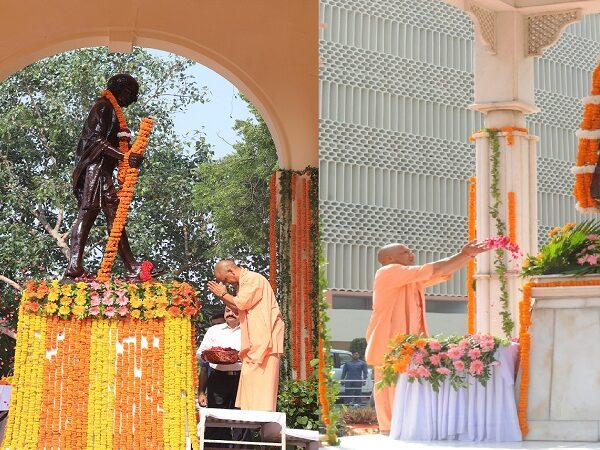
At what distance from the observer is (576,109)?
952 cm

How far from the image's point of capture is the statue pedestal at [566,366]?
7.06 meters

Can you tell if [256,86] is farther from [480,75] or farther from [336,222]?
[336,222]

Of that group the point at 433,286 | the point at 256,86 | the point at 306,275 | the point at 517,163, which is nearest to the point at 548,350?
the point at 433,286

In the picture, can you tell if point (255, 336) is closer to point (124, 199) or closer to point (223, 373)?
point (223, 373)

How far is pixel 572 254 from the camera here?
7.43 meters

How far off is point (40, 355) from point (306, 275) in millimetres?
4212

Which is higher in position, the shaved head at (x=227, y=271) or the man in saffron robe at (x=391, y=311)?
the shaved head at (x=227, y=271)

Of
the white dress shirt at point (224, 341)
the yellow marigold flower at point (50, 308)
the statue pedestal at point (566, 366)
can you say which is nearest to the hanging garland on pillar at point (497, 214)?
the statue pedestal at point (566, 366)

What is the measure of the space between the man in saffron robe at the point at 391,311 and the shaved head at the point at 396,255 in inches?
3.2

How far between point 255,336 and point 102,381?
1327 mm

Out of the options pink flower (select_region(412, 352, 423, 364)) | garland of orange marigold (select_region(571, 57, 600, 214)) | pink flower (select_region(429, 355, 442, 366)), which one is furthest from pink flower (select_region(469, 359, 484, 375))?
garland of orange marigold (select_region(571, 57, 600, 214))

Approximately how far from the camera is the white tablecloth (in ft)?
23.3

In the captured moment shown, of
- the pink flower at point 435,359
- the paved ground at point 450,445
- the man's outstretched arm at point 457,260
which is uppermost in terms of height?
the man's outstretched arm at point 457,260

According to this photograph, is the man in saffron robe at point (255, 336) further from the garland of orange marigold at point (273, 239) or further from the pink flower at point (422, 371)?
the garland of orange marigold at point (273, 239)
